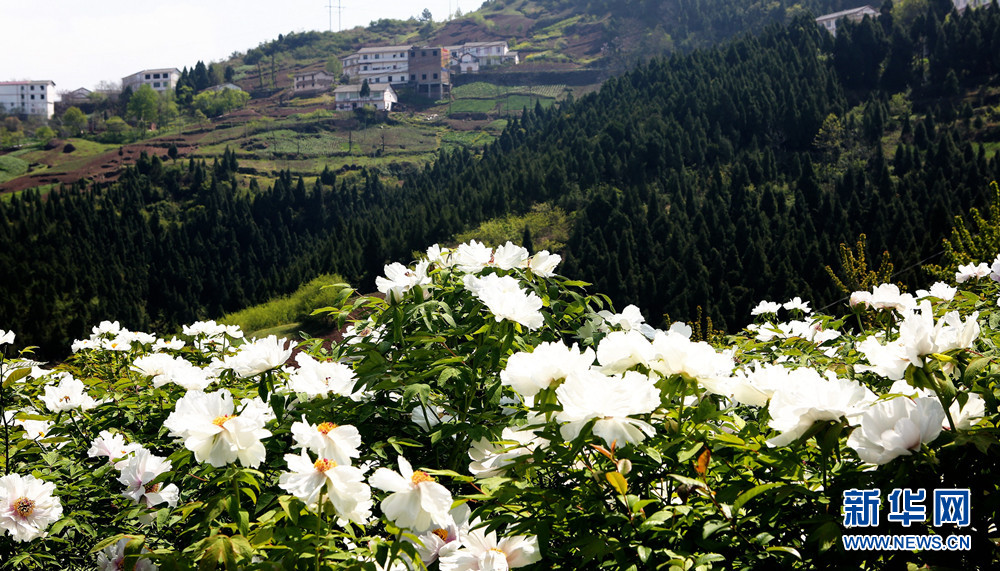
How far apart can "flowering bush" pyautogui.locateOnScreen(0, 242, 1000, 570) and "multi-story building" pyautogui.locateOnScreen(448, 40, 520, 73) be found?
277 ft

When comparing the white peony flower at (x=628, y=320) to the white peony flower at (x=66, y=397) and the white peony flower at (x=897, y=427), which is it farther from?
A: the white peony flower at (x=66, y=397)

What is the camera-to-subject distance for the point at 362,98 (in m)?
71.1

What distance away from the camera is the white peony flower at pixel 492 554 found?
4.21ft

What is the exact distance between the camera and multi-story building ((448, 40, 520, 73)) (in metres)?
83.4

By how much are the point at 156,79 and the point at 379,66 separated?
29.3 metres

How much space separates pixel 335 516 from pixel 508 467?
354 mm

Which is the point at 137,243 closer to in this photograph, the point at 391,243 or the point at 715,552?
the point at 391,243

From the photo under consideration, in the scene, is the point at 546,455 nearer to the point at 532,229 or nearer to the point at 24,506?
the point at 24,506

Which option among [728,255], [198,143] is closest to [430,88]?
[198,143]

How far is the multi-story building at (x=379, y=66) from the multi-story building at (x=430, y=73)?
1911 millimetres

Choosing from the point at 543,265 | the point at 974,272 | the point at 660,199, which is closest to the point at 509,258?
the point at 543,265

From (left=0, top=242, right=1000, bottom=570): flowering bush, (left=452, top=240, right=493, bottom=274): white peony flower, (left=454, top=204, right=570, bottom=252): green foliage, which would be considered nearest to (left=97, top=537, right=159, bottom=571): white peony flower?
(left=0, top=242, right=1000, bottom=570): flowering bush

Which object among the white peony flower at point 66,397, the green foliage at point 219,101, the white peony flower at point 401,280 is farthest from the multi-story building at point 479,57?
the white peony flower at point 401,280
